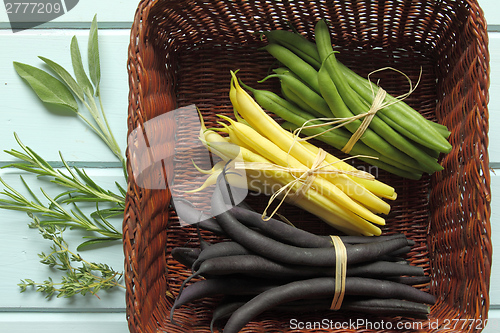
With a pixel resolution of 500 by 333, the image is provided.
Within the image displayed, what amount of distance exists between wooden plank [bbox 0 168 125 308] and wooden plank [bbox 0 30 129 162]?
0.10 meters

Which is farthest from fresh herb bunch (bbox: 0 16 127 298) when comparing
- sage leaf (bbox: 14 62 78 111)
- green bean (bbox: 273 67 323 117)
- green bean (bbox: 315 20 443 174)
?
green bean (bbox: 315 20 443 174)

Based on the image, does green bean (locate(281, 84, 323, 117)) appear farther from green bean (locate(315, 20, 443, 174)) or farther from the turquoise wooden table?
the turquoise wooden table

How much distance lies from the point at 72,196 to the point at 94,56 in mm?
425

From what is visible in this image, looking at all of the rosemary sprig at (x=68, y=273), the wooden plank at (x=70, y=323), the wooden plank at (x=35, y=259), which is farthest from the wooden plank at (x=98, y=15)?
the wooden plank at (x=70, y=323)

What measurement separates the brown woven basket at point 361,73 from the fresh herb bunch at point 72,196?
0.18 metres

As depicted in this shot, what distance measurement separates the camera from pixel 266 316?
906 millimetres

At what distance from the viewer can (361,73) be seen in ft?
3.38

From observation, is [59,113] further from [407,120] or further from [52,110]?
[407,120]

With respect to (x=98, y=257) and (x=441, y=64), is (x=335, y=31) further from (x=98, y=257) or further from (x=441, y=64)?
(x=98, y=257)

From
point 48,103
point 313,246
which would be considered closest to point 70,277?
point 48,103

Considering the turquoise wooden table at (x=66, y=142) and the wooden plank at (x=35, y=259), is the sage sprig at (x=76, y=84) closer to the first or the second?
the turquoise wooden table at (x=66, y=142)

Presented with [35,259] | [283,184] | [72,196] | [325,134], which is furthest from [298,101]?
[35,259]

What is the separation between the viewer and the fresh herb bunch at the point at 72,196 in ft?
3.14

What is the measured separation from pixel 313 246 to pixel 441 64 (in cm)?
67
